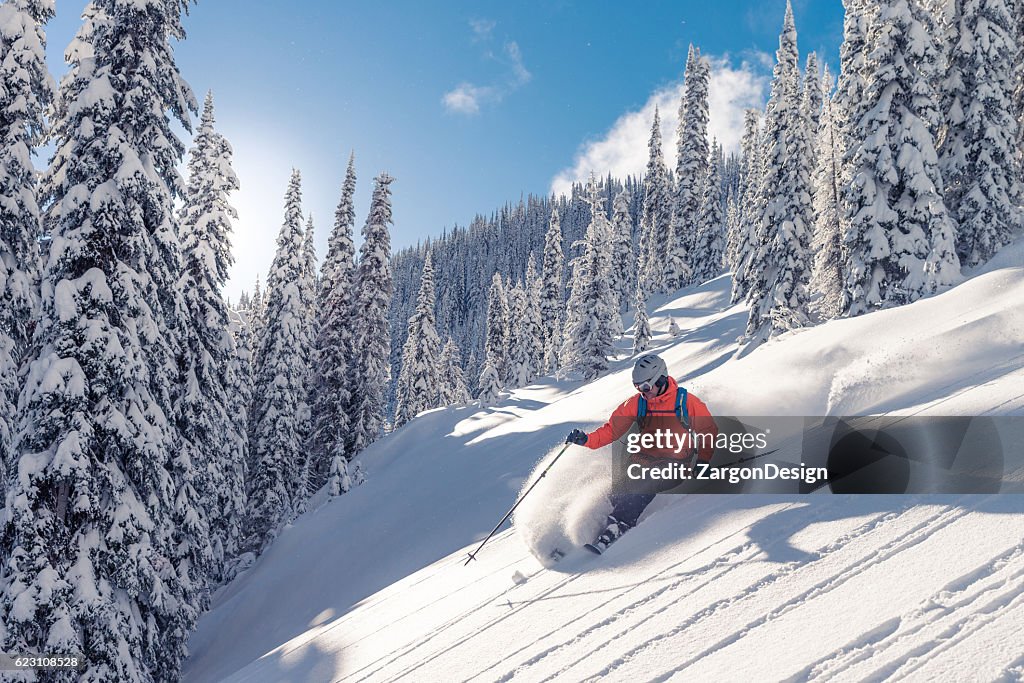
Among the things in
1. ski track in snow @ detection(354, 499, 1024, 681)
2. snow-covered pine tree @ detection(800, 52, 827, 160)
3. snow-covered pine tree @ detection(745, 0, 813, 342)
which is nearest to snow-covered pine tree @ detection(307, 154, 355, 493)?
snow-covered pine tree @ detection(745, 0, 813, 342)

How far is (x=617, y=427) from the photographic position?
21.5 ft

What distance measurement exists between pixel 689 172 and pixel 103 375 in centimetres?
5143

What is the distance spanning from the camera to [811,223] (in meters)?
28.2

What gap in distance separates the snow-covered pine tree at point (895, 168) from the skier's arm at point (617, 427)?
1589 cm

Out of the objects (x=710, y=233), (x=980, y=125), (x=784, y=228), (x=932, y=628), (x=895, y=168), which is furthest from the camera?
(x=710, y=233)

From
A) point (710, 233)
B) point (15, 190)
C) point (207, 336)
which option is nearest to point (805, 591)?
point (15, 190)

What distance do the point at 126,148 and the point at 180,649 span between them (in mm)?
12497

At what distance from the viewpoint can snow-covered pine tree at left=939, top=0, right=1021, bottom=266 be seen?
1908 centimetres

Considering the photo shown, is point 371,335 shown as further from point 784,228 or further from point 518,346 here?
point 518,346

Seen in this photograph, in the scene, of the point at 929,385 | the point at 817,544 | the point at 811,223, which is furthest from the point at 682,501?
the point at 811,223

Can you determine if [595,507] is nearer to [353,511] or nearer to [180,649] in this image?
[180,649]

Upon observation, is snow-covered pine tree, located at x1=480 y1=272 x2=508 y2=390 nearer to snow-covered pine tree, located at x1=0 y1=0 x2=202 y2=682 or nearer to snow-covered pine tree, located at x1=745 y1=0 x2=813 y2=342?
snow-covered pine tree, located at x1=745 y1=0 x2=813 y2=342

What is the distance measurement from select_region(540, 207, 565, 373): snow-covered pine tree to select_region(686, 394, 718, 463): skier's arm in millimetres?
47341

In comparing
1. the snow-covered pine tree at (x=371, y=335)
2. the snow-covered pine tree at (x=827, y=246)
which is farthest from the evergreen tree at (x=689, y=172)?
the snow-covered pine tree at (x=371, y=335)
